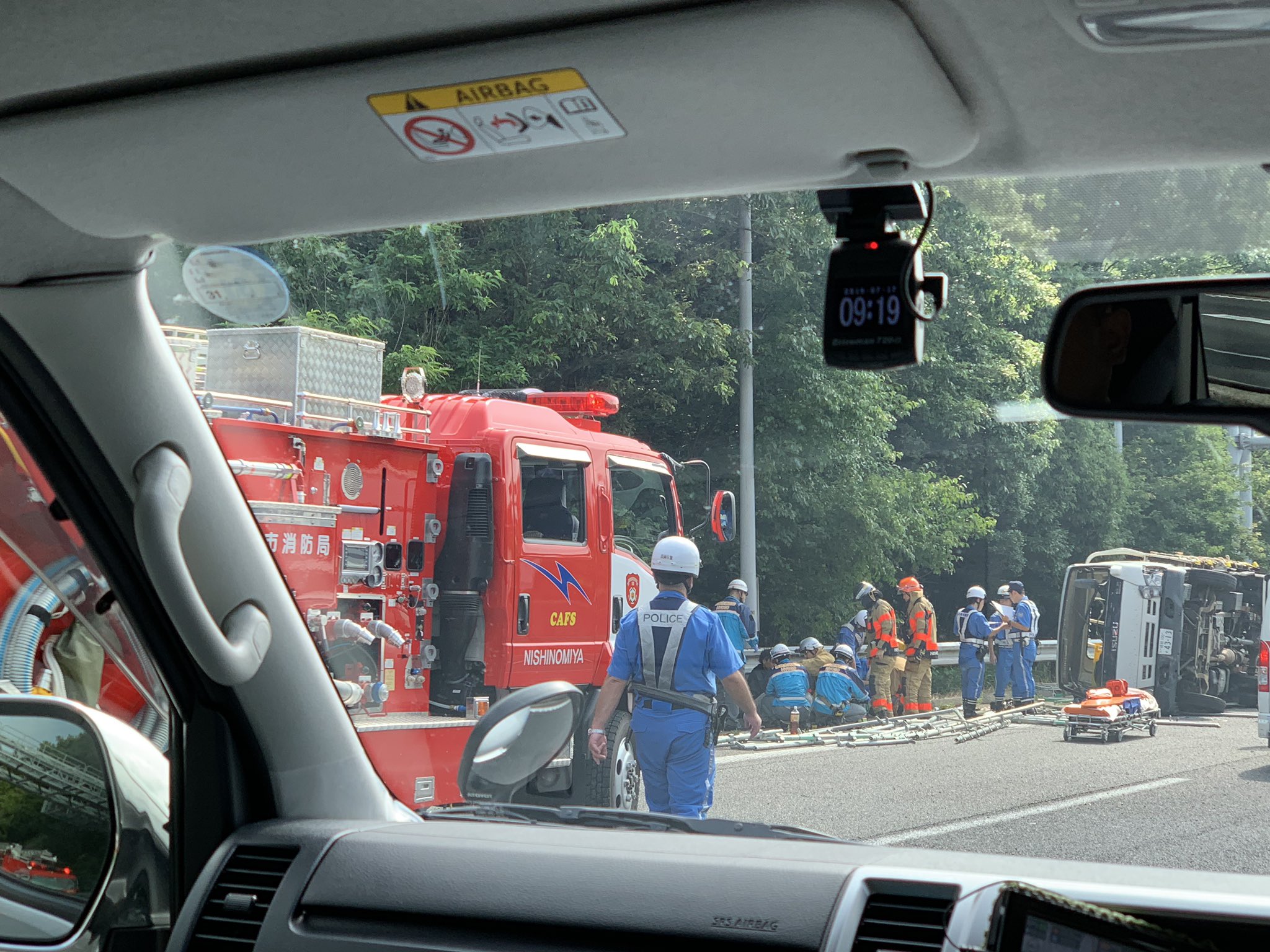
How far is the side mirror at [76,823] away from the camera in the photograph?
8.23ft

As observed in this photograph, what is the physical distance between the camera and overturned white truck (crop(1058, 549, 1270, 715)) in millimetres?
6293

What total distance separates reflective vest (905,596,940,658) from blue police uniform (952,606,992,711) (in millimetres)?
183

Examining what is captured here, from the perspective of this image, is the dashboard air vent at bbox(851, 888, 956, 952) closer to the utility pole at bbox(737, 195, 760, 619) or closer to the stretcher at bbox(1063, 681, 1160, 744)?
the stretcher at bbox(1063, 681, 1160, 744)

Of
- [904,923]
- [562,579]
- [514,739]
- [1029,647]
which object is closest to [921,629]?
[1029,647]

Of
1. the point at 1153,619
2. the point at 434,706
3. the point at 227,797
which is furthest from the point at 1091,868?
the point at 434,706

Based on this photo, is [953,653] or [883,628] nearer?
[953,653]

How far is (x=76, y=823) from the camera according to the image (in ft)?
8.35

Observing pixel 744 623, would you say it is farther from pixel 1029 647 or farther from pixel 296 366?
pixel 296 366

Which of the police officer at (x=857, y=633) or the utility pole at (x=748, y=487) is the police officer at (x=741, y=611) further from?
the police officer at (x=857, y=633)

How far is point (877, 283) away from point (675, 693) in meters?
4.11

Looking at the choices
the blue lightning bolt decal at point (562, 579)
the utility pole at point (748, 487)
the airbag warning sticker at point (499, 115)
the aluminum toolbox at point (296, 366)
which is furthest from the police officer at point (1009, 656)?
the airbag warning sticker at point (499, 115)

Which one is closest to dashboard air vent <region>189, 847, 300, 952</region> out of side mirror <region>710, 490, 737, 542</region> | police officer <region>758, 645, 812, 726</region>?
police officer <region>758, 645, 812, 726</region>

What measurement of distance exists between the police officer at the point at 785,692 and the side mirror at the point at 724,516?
1464 millimetres

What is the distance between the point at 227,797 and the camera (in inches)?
98.4
